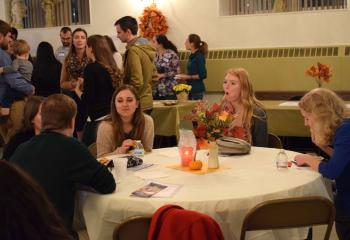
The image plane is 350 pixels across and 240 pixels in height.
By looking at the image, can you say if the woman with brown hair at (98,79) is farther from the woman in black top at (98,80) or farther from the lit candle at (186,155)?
the lit candle at (186,155)

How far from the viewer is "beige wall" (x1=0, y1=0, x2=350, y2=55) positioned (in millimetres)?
7316

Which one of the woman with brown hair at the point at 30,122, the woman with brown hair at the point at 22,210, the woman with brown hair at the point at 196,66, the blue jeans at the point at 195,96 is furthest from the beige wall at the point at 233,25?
the woman with brown hair at the point at 22,210

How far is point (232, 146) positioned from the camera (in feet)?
10.8

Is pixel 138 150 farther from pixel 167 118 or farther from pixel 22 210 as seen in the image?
pixel 167 118

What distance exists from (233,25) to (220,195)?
5.78 m

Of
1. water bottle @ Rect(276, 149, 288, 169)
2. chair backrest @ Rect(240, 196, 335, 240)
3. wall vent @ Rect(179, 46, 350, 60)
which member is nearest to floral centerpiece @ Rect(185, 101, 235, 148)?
water bottle @ Rect(276, 149, 288, 169)

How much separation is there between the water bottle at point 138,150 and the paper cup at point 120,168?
1.55 ft

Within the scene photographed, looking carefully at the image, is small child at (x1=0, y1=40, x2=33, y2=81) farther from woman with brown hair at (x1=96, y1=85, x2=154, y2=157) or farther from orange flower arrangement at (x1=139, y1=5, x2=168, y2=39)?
orange flower arrangement at (x1=139, y1=5, x2=168, y2=39)

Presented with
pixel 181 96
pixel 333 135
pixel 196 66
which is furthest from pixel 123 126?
pixel 196 66

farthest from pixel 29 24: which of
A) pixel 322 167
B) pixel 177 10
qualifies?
pixel 322 167

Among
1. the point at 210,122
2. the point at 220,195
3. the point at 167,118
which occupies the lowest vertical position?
the point at 167,118

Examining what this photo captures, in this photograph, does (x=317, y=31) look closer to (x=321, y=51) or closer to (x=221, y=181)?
(x=321, y=51)

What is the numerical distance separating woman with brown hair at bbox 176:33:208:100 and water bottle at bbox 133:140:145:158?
4241 millimetres

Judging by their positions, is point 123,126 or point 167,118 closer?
point 123,126
